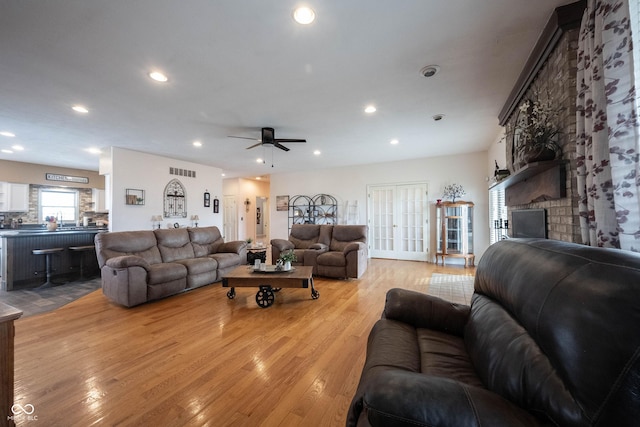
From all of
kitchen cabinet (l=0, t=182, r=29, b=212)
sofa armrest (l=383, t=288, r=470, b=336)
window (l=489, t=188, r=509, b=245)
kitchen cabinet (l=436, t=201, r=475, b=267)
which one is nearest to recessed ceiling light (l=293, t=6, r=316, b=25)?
sofa armrest (l=383, t=288, r=470, b=336)

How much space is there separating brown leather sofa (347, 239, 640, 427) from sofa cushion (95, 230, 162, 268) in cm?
406

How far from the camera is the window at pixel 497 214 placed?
457 centimetres

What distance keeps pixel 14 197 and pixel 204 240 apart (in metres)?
6.04

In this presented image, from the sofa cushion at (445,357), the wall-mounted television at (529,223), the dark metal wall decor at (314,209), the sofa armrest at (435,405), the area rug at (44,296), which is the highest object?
the dark metal wall decor at (314,209)

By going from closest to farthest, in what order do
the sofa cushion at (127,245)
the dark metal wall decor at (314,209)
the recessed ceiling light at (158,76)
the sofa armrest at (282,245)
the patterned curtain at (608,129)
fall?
the patterned curtain at (608,129) → the recessed ceiling light at (158,76) → the sofa cushion at (127,245) → the sofa armrest at (282,245) → the dark metal wall decor at (314,209)

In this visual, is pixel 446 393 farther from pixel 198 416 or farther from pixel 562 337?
pixel 198 416

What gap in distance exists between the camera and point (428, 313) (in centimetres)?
170

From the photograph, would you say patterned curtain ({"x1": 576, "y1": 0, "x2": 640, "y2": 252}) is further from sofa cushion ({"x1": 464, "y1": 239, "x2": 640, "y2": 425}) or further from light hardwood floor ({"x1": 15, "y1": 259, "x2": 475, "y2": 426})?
light hardwood floor ({"x1": 15, "y1": 259, "x2": 475, "y2": 426})

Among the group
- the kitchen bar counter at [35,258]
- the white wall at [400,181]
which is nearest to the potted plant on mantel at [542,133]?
the white wall at [400,181]

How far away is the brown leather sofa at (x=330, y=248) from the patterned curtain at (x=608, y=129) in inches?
130

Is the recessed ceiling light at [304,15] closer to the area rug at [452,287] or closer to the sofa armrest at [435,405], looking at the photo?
the sofa armrest at [435,405]

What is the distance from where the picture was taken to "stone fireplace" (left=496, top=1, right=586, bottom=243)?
6.01ft

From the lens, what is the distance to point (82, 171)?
7965 millimetres

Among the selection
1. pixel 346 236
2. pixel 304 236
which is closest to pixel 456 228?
pixel 346 236
